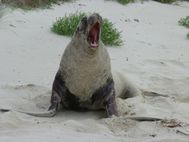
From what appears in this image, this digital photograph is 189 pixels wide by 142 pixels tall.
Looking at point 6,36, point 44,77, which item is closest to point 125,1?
point 6,36

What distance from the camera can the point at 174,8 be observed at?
593 inches

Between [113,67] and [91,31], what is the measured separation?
7.99 feet

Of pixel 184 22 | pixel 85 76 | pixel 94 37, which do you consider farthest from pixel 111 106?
pixel 184 22

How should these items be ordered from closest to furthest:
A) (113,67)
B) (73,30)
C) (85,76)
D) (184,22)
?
(85,76), (113,67), (73,30), (184,22)

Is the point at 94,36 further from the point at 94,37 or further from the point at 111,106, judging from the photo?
the point at 111,106

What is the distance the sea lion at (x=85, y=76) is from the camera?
637 cm

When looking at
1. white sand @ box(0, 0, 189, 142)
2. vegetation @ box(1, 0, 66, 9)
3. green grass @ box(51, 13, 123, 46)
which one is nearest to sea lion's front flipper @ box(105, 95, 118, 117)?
white sand @ box(0, 0, 189, 142)

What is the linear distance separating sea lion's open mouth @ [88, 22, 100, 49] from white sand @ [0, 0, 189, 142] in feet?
2.53

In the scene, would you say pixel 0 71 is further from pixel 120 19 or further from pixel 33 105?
pixel 120 19

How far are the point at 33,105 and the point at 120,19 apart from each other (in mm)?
6097

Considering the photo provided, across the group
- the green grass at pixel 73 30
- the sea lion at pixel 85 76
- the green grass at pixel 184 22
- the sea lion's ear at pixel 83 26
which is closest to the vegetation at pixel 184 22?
the green grass at pixel 184 22

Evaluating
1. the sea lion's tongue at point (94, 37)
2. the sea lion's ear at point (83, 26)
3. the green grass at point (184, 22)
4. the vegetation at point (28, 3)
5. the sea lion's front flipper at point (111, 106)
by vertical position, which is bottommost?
the green grass at point (184, 22)

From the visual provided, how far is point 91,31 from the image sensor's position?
6.30 meters

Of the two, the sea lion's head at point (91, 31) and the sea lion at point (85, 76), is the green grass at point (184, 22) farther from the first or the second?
the sea lion's head at point (91, 31)
